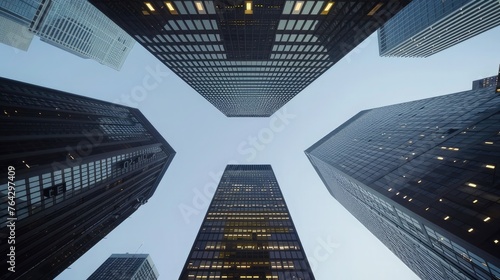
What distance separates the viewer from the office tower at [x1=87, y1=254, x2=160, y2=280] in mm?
157125

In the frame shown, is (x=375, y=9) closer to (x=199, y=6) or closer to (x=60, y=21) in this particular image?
(x=199, y=6)

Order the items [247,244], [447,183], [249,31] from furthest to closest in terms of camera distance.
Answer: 1. [247,244]
2. [249,31]
3. [447,183]

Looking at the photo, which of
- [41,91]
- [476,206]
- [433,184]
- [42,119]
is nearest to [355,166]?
[433,184]

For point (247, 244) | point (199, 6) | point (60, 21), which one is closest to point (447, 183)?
point (199, 6)

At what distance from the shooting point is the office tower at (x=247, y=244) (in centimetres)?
5106

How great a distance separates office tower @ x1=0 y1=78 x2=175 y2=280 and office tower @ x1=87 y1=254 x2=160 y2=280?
77.4 meters

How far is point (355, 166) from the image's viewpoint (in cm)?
6250

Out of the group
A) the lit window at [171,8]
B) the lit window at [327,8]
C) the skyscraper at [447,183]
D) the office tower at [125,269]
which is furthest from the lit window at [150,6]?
the office tower at [125,269]

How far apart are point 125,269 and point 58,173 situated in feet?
484

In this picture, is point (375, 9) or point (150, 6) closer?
point (150, 6)

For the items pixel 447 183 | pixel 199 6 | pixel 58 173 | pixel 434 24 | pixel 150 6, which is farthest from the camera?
pixel 434 24

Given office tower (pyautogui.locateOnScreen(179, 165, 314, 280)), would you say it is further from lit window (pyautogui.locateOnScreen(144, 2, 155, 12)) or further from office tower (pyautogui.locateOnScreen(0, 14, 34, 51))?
office tower (pyautogui.locateOnScreen(0, 14, 34, 51))

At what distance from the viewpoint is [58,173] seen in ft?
179

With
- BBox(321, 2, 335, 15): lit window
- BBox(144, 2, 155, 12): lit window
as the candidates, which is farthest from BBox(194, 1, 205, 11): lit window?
BBox(321, 2, 335, 15): lit window
